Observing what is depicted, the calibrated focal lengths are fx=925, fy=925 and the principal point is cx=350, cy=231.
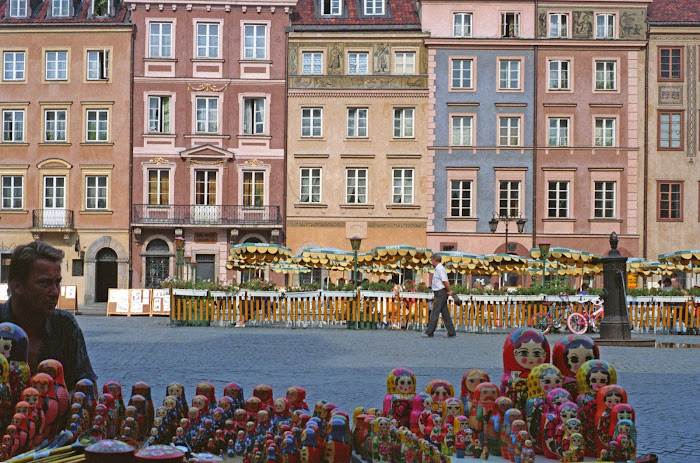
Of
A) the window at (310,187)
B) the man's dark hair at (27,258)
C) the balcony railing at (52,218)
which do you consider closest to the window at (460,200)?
the window at (310,187)

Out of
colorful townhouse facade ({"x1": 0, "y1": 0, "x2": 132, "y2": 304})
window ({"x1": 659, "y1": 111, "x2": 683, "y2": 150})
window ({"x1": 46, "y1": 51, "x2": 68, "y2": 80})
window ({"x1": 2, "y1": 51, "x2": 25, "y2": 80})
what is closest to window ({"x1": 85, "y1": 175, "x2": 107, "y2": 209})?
colorful townhouse facade ({"x1": 0, "y1": 0, "x2": 132, "y2": 304})

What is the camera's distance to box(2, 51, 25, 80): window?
1668 inches

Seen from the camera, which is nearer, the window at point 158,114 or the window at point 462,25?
the window at point 158,114

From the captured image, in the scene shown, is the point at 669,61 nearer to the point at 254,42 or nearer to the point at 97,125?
the point at 254,42

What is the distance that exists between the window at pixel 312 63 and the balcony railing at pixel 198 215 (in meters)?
6.87

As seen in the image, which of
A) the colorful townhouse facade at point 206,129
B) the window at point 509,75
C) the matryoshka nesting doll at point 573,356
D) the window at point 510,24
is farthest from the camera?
the window at point 510,24

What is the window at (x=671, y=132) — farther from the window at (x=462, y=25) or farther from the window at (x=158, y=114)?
the window at (x=158, y=114)

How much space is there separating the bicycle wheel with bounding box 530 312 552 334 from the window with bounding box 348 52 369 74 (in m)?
21.0

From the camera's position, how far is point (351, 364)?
13.9 metres

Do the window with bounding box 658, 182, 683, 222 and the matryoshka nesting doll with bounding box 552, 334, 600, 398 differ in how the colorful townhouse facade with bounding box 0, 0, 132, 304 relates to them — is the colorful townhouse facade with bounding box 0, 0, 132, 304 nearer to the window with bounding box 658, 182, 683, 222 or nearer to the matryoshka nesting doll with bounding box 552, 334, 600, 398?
the window with bounding box 658, 182, 683, 222

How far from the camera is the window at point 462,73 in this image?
42500 millimetres

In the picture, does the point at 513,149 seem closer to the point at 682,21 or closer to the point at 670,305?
the point at 682,21

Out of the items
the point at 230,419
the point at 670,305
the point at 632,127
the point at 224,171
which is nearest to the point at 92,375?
the point at 230,419

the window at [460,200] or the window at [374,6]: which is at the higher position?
the window at [374,6]
